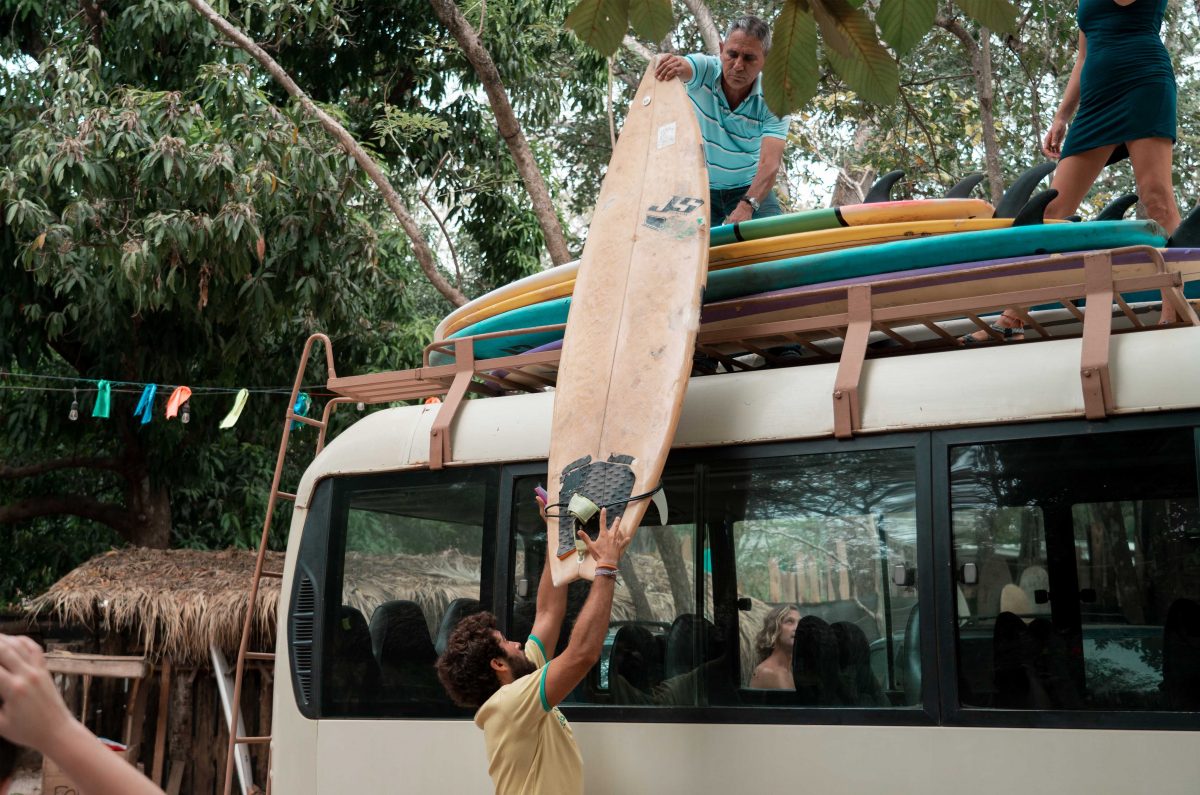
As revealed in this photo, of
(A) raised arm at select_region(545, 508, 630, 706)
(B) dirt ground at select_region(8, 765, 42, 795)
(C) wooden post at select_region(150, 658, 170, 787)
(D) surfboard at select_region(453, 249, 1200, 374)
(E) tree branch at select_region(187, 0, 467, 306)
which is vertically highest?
(E) tree branch at select_region(187, 0, 467, 306)

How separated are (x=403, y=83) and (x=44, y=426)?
5.09 m

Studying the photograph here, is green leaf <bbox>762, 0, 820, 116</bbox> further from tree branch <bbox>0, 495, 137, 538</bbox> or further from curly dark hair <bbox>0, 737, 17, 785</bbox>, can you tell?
A: tree branch <bbox>0, 495, 137, 538</bbox>

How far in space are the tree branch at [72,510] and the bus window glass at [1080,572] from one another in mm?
10885

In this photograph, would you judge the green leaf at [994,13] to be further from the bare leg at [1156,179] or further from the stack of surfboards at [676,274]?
the bare leg at [1156,179]

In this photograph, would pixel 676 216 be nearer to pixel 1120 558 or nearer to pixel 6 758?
pixel 1120 558

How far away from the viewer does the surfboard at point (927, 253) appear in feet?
12.8

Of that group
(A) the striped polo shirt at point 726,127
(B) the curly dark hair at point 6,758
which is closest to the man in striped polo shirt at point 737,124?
(A) the striped polo shirt at point 726,127

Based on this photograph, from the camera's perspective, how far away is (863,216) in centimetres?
428

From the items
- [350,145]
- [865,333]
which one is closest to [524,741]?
[865,333]

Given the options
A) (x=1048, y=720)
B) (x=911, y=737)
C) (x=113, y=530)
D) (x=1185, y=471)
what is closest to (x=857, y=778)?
(x=911, y=737)

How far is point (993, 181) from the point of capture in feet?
34.1

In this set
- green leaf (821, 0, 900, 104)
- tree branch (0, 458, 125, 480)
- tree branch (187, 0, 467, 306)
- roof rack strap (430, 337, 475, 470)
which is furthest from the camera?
tree branch (0, 458, 125, 480)

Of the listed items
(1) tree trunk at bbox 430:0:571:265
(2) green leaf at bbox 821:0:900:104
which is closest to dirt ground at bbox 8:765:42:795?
(1) tree trunk at bbox 430:0:571:265

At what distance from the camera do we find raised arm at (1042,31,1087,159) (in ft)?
15.8
